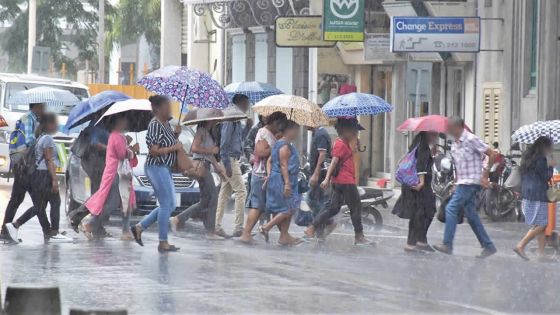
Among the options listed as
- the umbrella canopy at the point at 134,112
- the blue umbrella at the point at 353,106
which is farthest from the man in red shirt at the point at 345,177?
the umbrella canopy at the point at 134,112

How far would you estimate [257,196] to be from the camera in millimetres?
18422

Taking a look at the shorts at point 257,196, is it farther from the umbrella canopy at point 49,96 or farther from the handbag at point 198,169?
the umbrella canopy at point 49,96

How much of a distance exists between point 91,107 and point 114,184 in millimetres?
1165

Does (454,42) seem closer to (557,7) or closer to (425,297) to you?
(557,7)

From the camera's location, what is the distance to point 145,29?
252ft

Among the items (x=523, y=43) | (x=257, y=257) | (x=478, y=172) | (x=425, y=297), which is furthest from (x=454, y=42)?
(x=425, y=297)

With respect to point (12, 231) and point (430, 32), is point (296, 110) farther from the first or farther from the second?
point (430, 32)

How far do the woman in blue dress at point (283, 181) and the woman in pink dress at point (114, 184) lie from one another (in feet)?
5.15

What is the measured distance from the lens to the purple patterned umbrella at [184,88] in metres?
18.6

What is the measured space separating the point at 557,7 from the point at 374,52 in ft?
20.2

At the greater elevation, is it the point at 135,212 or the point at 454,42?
the point at 454,42

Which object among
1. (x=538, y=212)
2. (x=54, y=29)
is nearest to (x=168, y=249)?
(x=538, y=212)

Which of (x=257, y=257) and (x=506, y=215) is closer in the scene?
(x=257, y=257)

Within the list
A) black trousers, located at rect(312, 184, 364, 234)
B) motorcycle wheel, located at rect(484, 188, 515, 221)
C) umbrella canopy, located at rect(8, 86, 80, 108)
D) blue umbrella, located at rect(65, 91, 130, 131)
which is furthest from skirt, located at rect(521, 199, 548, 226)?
umbrella canopy, located at rect(8, 86, 80, 108)
